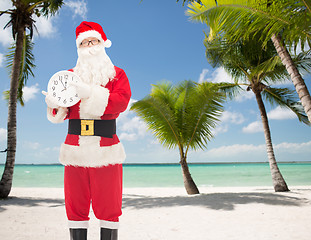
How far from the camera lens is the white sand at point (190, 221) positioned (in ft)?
12.0

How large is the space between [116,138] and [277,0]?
340 cm

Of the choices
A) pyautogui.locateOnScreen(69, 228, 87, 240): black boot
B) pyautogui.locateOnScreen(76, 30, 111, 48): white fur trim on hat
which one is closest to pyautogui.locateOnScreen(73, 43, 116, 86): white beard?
pyautogui.locateOnScreen(76, 30, 111, 48): white fur trim on hat

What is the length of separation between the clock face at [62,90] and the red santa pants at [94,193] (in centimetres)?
54

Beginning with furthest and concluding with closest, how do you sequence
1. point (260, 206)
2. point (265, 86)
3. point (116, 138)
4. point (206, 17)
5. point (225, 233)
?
point (265, 86) < point (260, 206) < point (206, 17) < point (225, 233) < point (116, 138)

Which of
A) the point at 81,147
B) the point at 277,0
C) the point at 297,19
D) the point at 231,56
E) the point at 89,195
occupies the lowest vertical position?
the point at 89,195

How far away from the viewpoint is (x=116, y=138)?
7.23 feet

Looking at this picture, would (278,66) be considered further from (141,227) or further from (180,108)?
(141,227)

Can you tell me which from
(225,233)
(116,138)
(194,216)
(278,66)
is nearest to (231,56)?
(278,66)

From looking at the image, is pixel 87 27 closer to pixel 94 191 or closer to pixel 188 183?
pixel 94 191

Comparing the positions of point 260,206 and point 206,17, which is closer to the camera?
point 206,17

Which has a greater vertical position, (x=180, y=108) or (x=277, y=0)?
(x=277, y=0)

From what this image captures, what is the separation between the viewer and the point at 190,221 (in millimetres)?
4398

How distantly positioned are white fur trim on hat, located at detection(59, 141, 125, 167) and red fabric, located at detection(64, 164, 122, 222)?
0.17ft

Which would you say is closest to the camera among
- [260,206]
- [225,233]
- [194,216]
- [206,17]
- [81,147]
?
[81,147]
